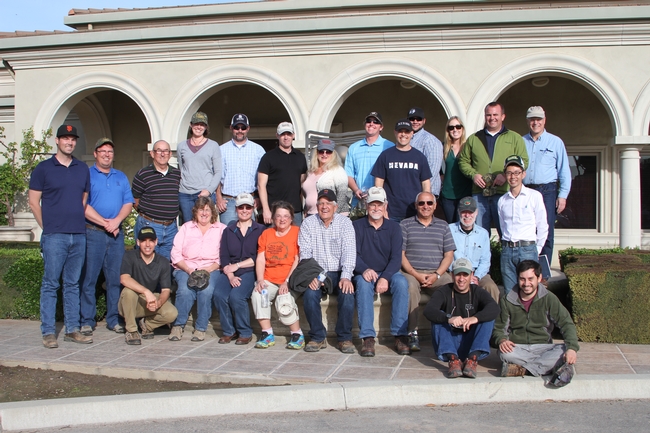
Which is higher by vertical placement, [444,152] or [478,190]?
[444,152]

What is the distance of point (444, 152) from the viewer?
310 inches

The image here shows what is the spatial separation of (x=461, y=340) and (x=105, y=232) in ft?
13.3

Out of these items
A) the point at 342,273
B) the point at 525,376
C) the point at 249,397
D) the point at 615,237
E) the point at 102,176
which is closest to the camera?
the point at 249,397

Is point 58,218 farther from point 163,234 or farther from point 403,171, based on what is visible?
point 403,171

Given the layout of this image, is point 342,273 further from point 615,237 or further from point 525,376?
point 615,237

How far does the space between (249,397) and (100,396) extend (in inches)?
46.3

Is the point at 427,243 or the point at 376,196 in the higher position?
the point at 376,196

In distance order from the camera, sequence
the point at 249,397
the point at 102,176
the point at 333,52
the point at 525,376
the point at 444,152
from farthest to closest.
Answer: the point at 333,52, the point at 444,152, the point at 102,176, the point at 525,376, the point at 249,397

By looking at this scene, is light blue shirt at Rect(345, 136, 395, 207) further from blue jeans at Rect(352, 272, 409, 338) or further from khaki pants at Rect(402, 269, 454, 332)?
blue jeans at Rect(352, 272, 409, 338)

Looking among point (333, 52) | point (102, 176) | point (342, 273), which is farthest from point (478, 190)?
point (333, 52)

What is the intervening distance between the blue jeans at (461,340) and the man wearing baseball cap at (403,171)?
1.99 m

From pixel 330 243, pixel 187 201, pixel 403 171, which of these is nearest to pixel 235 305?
pixel 330 243

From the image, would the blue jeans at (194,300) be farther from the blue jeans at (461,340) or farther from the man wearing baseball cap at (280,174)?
the blue jeans at (461,340)

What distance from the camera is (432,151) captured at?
7.75 meters
